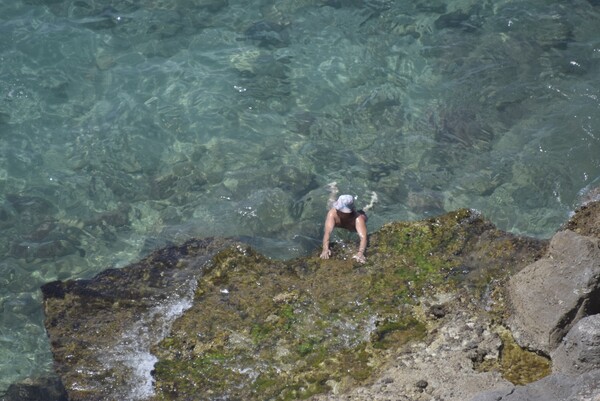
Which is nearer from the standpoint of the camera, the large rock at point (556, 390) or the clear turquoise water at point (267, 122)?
the large rock at point (556, 390)

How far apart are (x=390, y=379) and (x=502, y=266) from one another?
8.17 ft

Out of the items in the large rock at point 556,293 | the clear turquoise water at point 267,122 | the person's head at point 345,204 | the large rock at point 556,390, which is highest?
the large rock at point 556,390

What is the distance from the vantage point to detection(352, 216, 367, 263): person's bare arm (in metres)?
11.0

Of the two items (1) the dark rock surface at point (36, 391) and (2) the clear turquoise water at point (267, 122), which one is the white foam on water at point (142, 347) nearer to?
(1) the dark rock surface at point (36, 391)

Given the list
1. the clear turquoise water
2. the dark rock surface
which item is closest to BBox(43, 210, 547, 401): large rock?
the dark rock surface

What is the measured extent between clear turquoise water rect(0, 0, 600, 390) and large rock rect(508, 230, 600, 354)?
3987 millimetres

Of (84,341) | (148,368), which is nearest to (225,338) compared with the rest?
(148,368)

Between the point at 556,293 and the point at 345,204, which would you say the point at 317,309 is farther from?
the point at 556,293

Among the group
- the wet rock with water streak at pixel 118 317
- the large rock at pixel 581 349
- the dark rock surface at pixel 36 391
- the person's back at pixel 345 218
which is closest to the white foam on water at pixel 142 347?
the wet rock with water streak at pixel 118 317

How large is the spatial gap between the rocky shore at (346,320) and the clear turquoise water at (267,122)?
177cm

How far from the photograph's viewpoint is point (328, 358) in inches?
379

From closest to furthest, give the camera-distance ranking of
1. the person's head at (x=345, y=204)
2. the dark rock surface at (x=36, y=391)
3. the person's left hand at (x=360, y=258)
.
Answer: the person's left hand at (x=360, y=258), the dark rock surface at (x=36, y=391), the person's head at (x=345, y=204)

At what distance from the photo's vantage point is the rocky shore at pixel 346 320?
9.01m

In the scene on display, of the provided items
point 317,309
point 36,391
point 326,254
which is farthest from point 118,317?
point 326,254
